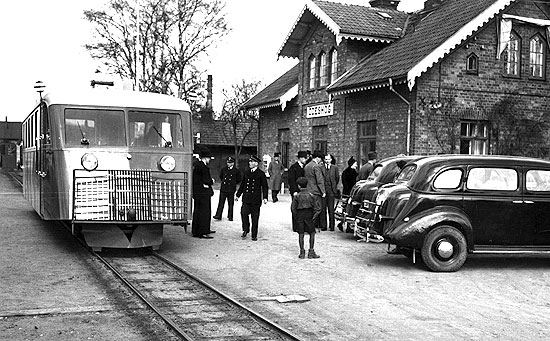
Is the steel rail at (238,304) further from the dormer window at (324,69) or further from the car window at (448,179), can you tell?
the dormer window at (324,69)

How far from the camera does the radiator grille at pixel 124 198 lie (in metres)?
10.9

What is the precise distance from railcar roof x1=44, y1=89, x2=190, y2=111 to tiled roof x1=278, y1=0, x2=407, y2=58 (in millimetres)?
12094

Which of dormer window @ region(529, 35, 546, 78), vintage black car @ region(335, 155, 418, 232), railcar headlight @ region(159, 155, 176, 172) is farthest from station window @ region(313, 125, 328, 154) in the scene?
railcar headlight @ region(159, 155, 176, 172)

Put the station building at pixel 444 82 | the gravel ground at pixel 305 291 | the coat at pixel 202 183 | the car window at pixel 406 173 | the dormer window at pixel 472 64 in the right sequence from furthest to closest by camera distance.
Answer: the dormer window at pixel 472 64 < the station building at pixel 444 82 < the coat at pixel 202 183 < the car window at pixel 406 173 < the gravel ground at pixel 305 291

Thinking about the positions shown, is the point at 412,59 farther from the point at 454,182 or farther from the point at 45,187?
the point at 45,187

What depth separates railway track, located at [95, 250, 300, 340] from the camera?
667 cm

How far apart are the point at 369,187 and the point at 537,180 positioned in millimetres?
3361

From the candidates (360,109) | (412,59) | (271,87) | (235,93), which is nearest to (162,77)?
(271,87)

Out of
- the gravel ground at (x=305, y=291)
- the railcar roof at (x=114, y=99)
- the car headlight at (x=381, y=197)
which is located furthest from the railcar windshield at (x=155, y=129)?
the car headlight at (x=381, y=197)

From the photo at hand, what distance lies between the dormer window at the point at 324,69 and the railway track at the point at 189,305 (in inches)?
624

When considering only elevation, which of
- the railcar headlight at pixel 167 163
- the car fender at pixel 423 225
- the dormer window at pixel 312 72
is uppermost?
the dormer window at pixel 312 72

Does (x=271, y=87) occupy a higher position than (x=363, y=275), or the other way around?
(x=271, y=87)

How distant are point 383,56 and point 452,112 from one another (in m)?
4.05

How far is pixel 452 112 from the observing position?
64.2 feet
